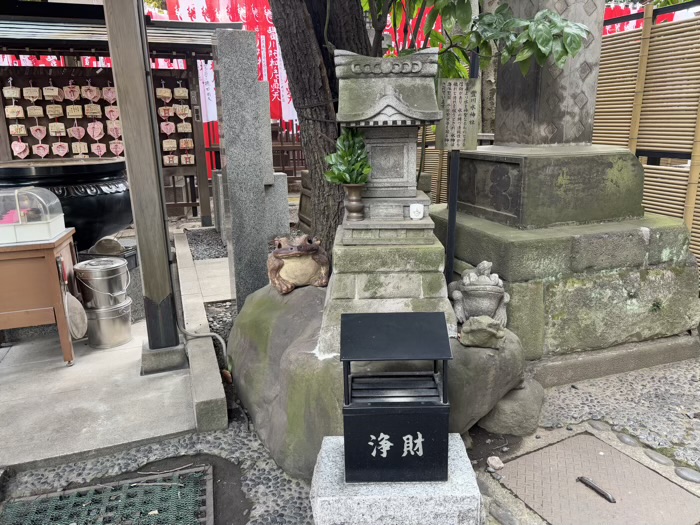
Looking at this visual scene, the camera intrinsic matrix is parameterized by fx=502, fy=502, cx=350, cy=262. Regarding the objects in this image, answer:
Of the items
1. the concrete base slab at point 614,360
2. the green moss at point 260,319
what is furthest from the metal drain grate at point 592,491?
the green moss at point 260,319

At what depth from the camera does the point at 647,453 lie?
370cm

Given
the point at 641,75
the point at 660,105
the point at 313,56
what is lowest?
the point at 660,105

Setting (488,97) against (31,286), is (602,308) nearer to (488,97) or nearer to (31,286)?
(31,286)

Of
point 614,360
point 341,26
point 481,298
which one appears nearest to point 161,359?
point 481,298

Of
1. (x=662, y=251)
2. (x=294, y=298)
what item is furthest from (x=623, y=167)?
(x=294, y=298)

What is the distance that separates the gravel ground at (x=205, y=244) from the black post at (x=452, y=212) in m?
5.65

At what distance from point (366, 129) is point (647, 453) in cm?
322

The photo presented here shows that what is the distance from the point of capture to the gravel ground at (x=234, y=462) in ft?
10.6

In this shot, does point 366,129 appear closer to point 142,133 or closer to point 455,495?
point 142,133

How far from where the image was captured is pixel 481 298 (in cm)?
422

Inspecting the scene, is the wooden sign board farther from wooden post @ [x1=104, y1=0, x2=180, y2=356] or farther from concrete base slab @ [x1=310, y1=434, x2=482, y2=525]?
concrete base slab @ [x1=310, y1=434, x2=482, y2=525]

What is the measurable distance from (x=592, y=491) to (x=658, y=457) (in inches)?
29.6

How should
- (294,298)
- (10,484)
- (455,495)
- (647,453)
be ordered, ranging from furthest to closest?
(294,298), (647,453), (10,484), (455,495)

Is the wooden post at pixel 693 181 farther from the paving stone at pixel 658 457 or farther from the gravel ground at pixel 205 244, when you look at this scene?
the gravel ground at pixel 205 244
